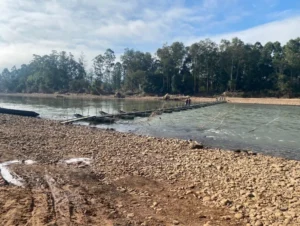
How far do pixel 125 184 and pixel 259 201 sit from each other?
13.2 ft

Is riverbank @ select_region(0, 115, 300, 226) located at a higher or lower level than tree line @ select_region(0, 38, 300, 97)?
lower

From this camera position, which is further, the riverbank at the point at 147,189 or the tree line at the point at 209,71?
the tree line at the point at 209,71

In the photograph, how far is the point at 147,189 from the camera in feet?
28.3

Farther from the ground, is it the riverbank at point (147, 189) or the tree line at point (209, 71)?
the tree line at point (209, 71)

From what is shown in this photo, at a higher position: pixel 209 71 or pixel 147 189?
pixel 209 71

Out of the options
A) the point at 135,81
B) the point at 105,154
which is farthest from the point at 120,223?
the point at 135,81

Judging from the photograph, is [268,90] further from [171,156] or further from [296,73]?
[171,156]

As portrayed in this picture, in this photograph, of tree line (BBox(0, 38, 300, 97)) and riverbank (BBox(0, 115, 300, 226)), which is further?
tree line (BBox(0, 38, 300, 97))

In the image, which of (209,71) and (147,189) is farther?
(209,71)

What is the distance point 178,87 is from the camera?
9088cm

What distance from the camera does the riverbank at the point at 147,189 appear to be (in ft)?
21.6

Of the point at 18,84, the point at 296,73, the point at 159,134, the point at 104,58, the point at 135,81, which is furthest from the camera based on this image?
the point at 18,84

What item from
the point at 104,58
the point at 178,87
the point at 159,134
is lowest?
the point at 159,134

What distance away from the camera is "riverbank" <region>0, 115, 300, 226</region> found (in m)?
6.58
